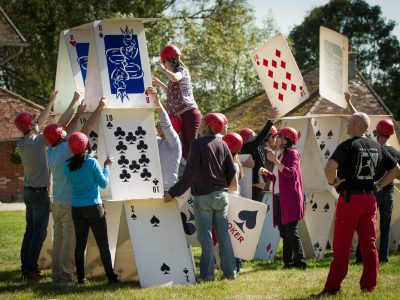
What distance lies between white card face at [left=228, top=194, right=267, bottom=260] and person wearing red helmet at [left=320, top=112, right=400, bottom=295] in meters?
1.62

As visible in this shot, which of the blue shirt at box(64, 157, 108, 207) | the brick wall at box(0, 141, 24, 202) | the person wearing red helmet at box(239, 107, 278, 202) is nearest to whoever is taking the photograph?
the blue shirt at box(64, 157, 108, 207)

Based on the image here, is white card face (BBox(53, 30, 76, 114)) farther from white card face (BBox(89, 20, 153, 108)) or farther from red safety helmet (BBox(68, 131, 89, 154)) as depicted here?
red safety helmet (BBox(68, 131, 89, 154))

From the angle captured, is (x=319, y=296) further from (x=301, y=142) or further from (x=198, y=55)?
(x=198, y=55)

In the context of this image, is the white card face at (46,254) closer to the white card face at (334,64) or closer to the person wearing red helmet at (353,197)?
the person wearing red helmet at (353,197)

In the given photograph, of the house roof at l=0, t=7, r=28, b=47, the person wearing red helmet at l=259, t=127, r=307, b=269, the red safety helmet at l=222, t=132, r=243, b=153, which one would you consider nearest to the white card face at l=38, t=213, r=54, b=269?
the red safety helmet at l=222, t=132, r=243, b=153

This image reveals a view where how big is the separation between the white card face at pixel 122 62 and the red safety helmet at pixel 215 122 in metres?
0.74

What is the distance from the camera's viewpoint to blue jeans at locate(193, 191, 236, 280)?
357 inches

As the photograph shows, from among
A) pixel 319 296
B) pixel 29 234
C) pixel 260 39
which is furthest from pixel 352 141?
pixel 260 39

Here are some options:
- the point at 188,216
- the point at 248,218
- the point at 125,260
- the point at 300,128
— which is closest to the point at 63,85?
the point at 188,216

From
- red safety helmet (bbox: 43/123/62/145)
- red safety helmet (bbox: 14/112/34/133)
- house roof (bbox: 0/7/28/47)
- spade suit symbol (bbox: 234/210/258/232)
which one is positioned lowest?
spade suit symbol (bbox: 234/210/258/232)

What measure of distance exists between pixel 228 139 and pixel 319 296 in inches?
103

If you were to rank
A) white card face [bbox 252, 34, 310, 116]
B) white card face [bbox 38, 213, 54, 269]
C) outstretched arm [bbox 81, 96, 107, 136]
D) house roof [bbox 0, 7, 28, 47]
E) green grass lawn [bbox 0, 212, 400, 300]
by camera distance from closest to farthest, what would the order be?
1. green grass lawn [bbox 0, 212, 400, 300]
2. outstretched arm [bbox 81, 96, 107, 136]
3. white card face [bbox 38, 213, 54, 269]
4. white card face [bbox 252, 34, 310, 116]
5. house roof [bbox 0, 7, 28, 47]

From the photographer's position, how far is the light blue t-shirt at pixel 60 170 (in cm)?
907

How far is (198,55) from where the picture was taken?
34.5 meters
